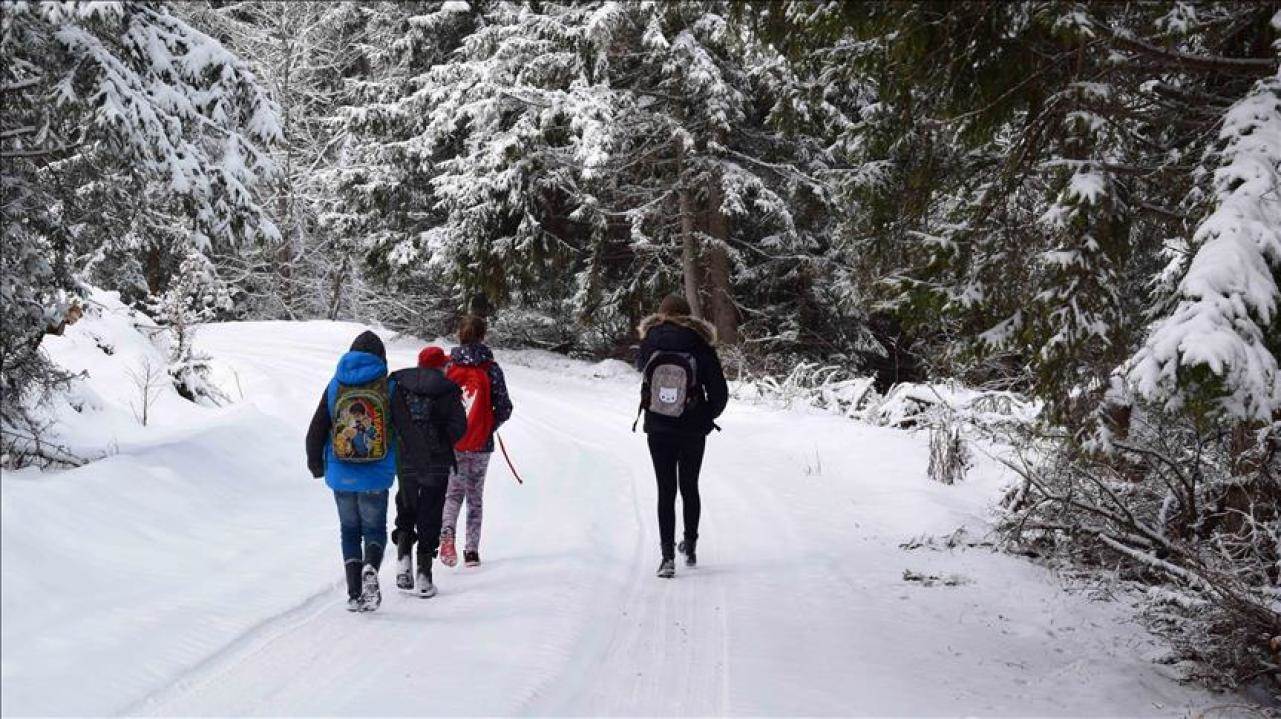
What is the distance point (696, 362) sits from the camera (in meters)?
6.95

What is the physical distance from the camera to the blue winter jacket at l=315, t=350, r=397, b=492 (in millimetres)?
5676

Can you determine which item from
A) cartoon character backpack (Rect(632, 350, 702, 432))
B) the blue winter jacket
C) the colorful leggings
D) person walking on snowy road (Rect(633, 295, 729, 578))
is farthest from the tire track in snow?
cartoon character backpack (Rect(632, 350, 702, 432))

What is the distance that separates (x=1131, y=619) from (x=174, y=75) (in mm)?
8205

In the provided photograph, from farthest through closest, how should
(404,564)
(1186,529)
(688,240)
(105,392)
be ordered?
(688,240) < (105,392) < (1186,529) < (404,564)

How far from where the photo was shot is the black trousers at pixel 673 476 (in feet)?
22.3

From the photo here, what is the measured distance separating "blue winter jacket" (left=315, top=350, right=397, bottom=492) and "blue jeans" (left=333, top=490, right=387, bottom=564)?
0.24ft

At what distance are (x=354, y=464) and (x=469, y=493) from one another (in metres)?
1.44

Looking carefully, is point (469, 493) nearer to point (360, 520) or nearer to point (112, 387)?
point (360, 520)

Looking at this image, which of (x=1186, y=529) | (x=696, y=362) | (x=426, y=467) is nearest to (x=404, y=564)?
(x=426, y=467)

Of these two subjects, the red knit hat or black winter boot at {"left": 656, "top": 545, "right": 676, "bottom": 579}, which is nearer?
the red knit hat

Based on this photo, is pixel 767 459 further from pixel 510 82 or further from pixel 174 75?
pixel 510 82

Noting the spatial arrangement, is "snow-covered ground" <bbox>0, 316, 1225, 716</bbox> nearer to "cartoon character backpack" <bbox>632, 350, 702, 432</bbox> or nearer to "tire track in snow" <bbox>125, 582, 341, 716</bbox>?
"tire track in snow" <bbox>125, 582, 341, 716</bbox>

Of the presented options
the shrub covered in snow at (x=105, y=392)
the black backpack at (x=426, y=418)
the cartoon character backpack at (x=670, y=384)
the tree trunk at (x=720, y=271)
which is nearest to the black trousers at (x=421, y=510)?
the black backpack at (x=426, y=418)

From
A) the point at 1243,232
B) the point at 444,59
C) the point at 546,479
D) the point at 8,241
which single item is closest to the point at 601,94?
the point at 444,59
